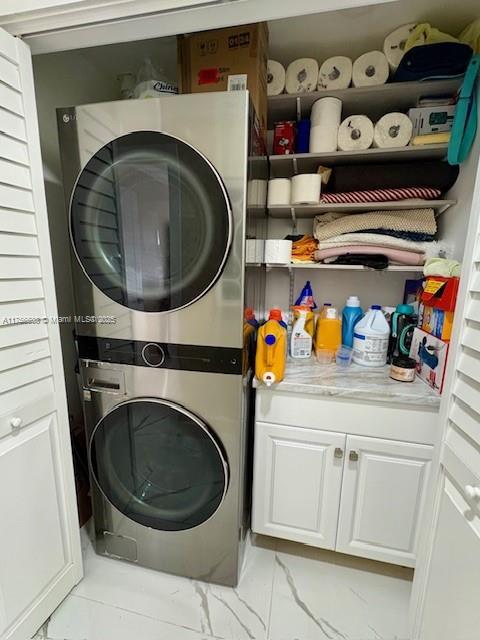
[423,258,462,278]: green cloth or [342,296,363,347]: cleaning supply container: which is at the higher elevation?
[423,258,462,278]: green cloth

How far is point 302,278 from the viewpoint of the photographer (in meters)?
1.79

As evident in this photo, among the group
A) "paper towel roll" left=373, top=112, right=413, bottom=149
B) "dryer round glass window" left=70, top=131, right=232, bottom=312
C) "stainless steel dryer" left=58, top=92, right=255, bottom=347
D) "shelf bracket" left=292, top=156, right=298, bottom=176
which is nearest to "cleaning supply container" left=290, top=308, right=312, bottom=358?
"stainless steel dryer" left=58, top=92, right=255, bottom=347

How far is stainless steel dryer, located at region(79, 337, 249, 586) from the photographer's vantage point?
1.17 metres

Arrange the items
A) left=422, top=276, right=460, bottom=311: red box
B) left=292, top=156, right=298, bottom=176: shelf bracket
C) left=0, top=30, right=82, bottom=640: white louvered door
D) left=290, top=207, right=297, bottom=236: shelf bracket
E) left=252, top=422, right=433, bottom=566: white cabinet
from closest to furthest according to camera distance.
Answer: left=0, top=30, right=82, bottom=640: white louvered door → left=422, top=276, right=460, bottom=311: red box → left=252, top=422, right=433, bottom=566: white cabinet → left=292, top=156, right=298, bottom=176: shelf bracket → left=290, top=207, right=297, bottom=236: shelf bracket

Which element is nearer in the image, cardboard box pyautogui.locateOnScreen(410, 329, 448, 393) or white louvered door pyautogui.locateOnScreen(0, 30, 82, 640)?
white louvered door pyautogui.locateOnScreen(0, 30, 82, 640)

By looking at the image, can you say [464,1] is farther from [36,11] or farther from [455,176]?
[36,11]

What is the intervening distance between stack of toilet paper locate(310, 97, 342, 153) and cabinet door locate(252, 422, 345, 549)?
1.26 m

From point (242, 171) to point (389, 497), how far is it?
4.54 ft

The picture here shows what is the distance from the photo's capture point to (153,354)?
1175 mm

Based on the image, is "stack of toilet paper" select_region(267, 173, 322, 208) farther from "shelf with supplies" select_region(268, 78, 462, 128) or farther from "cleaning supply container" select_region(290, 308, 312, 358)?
"cleaning supply container" select_region(290, 308, 312, 358)

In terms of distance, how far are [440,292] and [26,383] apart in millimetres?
1546

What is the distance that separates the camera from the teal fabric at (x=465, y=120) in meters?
1.16

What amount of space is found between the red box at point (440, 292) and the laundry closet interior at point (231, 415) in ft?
0.58

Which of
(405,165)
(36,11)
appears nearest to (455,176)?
(405,165)
